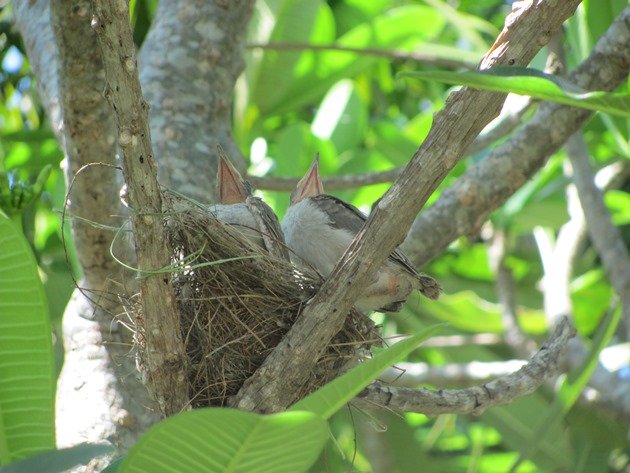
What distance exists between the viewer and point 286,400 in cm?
231

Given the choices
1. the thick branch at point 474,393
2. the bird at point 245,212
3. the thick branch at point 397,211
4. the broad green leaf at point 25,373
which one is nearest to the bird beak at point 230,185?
the bird at point 245,212

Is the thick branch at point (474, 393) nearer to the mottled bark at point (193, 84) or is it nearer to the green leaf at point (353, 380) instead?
the green leaf at point (353, 380)

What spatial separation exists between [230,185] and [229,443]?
2.03m

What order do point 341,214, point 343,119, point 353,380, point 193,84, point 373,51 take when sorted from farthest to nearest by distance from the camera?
1. point 343,119
2. point 373,51
3. point 193,84
4. point 341,214
5. point 353,380

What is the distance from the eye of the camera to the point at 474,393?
2740mm

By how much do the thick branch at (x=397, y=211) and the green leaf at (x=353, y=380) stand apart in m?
0.45

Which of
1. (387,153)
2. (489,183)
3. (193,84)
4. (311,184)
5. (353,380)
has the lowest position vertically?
(353,380)

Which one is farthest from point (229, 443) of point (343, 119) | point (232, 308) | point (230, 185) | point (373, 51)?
point (343, 119)

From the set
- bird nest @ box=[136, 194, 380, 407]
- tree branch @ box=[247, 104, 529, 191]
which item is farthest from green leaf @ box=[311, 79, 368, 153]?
bird nest @ box=[136, 194, 380, 407]

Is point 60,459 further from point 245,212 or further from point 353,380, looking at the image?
point 245,212

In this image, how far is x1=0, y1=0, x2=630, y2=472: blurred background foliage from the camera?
4.37 metres

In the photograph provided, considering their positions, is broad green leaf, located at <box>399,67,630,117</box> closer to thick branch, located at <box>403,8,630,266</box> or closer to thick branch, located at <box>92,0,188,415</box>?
thick branch, located at <box>92,0,188,415</box>

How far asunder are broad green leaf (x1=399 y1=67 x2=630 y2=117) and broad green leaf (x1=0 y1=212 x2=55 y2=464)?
36.0 inches

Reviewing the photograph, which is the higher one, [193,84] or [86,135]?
[193,84]
